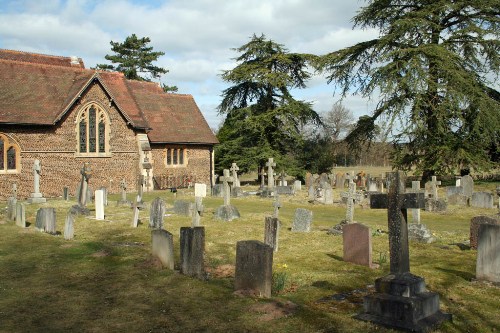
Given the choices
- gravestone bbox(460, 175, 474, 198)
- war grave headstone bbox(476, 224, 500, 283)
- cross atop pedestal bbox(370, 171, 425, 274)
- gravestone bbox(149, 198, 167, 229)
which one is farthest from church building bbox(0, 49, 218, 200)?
cross atop pedestal bbox(370, 171, 425, 274)

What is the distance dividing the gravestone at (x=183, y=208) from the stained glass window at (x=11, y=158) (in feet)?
41.6

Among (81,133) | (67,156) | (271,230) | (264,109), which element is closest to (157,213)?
(271,230)

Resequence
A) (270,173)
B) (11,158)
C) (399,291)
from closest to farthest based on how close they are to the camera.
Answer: (399,291)
(11,158)
(270,173)

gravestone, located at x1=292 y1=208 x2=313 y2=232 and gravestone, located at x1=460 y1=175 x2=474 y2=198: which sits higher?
gravestone, located at x1=460 y1=175 x2=474 y2=198

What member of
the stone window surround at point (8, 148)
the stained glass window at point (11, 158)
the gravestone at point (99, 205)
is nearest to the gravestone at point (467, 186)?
the gravestone at point (99, 205)

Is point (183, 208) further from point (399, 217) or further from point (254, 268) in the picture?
point (399, 217)

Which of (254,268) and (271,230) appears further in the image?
(271,230)

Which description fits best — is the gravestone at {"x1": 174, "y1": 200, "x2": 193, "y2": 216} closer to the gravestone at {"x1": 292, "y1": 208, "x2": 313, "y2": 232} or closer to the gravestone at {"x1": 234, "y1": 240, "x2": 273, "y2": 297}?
the gravestone at {"x1": 292, "y1": 208, "x2": 313, "y2": 232}

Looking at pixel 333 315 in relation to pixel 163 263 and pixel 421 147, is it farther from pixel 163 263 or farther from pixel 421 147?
pixel 421 147

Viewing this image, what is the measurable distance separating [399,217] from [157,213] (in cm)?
948

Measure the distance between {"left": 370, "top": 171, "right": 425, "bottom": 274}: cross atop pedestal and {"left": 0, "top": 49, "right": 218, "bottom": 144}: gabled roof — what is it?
23923mm

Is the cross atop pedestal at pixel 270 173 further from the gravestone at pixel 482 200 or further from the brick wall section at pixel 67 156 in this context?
the gravestone at pixel 482 200

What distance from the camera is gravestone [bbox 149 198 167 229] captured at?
14.6 m

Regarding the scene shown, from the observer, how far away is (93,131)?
97.2 feet
